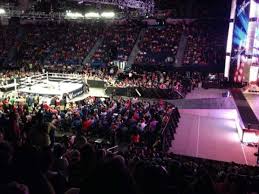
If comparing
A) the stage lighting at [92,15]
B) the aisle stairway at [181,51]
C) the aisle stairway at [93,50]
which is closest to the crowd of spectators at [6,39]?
the aisle stairway at [93,50]

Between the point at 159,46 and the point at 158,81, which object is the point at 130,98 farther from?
the point at 159,46

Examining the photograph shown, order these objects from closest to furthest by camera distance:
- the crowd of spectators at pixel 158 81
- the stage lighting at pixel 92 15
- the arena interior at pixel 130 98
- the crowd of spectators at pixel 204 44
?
the arena interior at pixel 130 98 < the crowd of spectators at pixel 158 81 < the crowd of spectators at pixel 204 44 < the stage lighting at pixel 92 15

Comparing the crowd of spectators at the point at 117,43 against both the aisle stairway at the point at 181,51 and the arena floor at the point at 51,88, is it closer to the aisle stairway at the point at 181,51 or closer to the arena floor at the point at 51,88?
the aisle stairway at the point at 181,51

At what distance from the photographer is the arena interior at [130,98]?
3.42 m

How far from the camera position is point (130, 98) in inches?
921

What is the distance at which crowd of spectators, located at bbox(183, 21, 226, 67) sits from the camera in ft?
97.9

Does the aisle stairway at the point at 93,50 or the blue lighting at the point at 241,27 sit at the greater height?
the blue lighting at the point at 241,27

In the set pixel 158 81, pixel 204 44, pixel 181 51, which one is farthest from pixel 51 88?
pixel 204 44

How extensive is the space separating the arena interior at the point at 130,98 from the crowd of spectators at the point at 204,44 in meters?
0.10

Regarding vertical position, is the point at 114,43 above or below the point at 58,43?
above

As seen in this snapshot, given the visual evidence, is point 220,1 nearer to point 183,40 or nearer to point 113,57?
point 183,40

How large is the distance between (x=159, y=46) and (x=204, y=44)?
4087mm

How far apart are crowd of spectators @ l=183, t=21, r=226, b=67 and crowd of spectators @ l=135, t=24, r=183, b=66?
3.77ft

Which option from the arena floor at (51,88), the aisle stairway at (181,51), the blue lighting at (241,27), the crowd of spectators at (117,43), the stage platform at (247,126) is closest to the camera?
the stage platform at (247,126)
